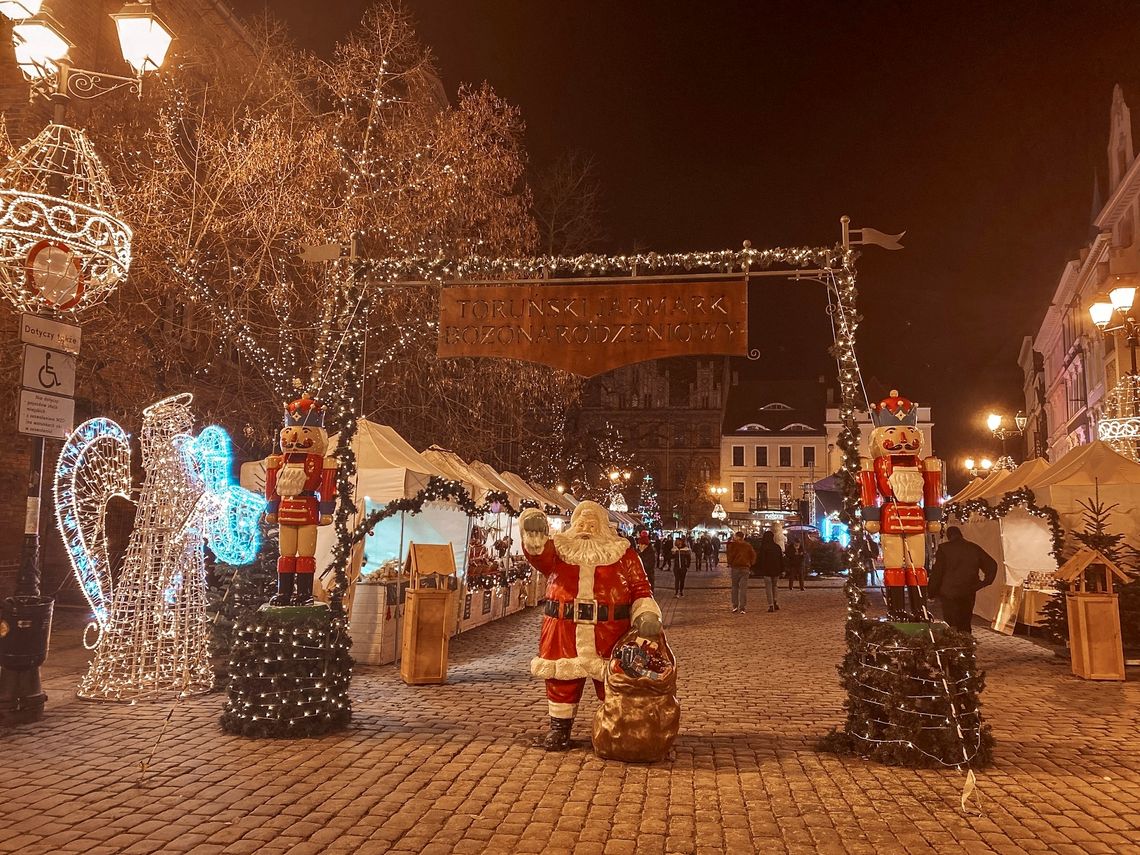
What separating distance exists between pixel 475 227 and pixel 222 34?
7485mm

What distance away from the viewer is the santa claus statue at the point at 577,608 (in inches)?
249

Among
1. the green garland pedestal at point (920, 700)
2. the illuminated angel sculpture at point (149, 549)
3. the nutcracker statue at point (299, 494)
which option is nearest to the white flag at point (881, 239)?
the green garland pedestal at point (920, 700)

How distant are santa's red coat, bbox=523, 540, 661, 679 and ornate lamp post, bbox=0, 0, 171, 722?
4.20m

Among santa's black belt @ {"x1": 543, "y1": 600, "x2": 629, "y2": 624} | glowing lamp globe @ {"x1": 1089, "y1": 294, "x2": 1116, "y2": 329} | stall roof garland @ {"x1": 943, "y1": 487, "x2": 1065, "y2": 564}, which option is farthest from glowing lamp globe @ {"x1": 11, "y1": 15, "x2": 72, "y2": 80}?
glowing lamp globe @ {"x1": 1089, "y1": 294, "x2": 1116, "y2": 329}

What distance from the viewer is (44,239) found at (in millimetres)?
6336

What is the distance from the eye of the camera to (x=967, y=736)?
5.99 meters

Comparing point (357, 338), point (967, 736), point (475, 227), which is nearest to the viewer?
point (967, 736)

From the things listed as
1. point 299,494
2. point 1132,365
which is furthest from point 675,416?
point 299,494

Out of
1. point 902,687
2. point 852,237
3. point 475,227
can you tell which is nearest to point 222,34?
point 475,227

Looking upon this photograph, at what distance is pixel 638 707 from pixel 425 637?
377cm

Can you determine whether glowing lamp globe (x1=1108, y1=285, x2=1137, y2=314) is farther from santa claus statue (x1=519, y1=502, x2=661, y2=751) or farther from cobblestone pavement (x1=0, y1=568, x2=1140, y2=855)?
santa claus statue (x1=519, y1=502, x2=661, y2=751)

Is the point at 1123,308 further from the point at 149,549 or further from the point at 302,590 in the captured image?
the point at 149,549

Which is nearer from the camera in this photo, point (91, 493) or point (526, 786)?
point (526, 786)

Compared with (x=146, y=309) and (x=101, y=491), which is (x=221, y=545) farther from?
(x=146, y=309)
